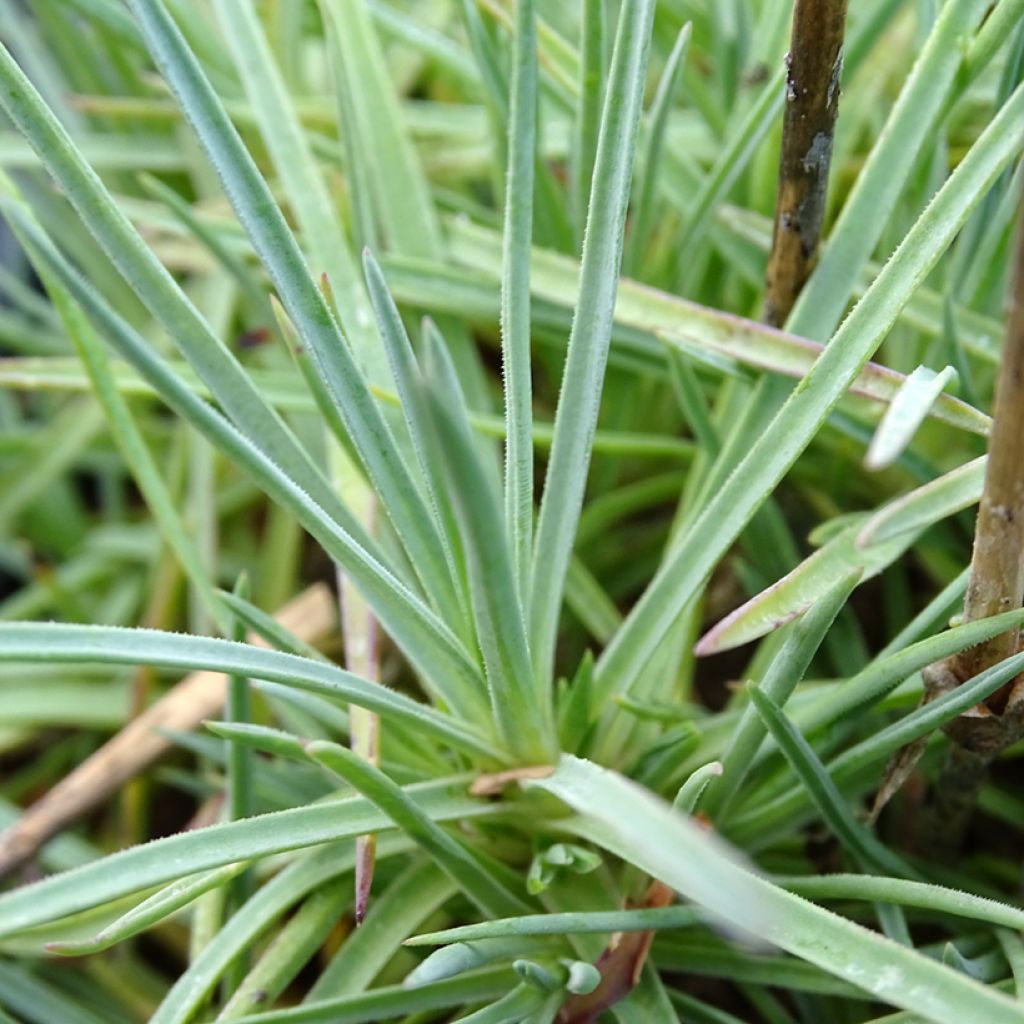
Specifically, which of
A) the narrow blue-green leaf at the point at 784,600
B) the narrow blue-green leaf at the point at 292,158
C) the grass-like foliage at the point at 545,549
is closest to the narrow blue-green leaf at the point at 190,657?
the grass-like foliage at the point at 545,549

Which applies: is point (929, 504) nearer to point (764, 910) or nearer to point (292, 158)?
point (764, 910)

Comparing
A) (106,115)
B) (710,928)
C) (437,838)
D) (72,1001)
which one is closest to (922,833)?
(710,928)

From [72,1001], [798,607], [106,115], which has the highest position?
[106,115]

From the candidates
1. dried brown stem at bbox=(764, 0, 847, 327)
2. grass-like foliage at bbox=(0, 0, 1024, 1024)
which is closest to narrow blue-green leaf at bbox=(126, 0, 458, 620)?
grass-like foliage at bbox=(0, 0, 1024, 1024)

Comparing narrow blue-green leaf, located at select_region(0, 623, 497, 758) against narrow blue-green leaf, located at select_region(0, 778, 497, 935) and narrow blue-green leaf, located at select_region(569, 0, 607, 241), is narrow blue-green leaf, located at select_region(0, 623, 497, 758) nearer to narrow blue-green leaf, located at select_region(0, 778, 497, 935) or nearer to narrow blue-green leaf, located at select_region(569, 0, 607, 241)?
narrow blue-green leaf, located at select_region(0, 778, 497, 935)

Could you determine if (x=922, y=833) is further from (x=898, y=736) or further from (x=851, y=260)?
(x=851, y=260)

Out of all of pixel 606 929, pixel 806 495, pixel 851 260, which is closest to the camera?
pixel 606 929

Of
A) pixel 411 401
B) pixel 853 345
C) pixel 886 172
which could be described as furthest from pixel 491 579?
pixel 886 172

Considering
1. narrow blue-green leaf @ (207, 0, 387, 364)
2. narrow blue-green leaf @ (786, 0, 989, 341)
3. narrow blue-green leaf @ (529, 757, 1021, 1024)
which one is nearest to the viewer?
narrow blue-green leaf @ (529, 757, 1021, 1024)
